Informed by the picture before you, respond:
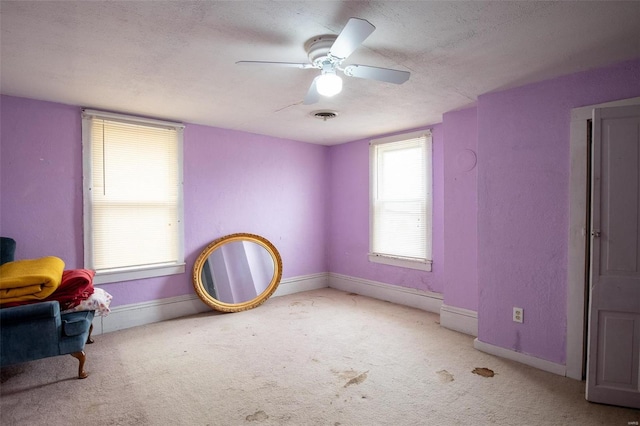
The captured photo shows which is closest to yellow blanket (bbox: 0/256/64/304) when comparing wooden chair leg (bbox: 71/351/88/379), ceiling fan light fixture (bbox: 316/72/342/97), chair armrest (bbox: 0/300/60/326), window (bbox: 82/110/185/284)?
chair armrest (bbox: 0/300/60/326)

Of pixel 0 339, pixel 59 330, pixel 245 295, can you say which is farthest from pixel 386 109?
pixel 0 339

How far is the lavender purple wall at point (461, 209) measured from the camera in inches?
134

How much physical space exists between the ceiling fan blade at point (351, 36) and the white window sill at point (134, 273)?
9.92 feet

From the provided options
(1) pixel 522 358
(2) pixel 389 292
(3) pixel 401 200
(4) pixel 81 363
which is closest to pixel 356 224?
(3) pixel 401 200

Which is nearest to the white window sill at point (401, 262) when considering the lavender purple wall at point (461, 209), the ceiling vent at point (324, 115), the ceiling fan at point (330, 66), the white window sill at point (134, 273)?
the lavender purple wall at point (461, 209)

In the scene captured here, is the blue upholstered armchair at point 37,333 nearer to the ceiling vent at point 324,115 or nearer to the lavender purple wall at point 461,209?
the ceiling vent at point 324,115

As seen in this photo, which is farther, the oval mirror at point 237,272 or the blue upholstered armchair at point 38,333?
the oval mirror at point 237,272

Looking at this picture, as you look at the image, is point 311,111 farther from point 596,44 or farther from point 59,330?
point 59,330

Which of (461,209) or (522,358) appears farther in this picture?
(461,209)

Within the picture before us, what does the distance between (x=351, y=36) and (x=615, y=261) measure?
214cm

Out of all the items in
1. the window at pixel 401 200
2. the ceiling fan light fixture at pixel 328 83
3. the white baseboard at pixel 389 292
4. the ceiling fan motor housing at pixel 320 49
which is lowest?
the white baseboard at pixel 389 292

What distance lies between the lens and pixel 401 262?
4324mm

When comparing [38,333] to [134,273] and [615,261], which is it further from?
[615,261]

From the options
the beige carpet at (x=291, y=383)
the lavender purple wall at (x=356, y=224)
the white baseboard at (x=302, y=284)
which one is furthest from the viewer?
the white baseboard at (x=302, y=284)
